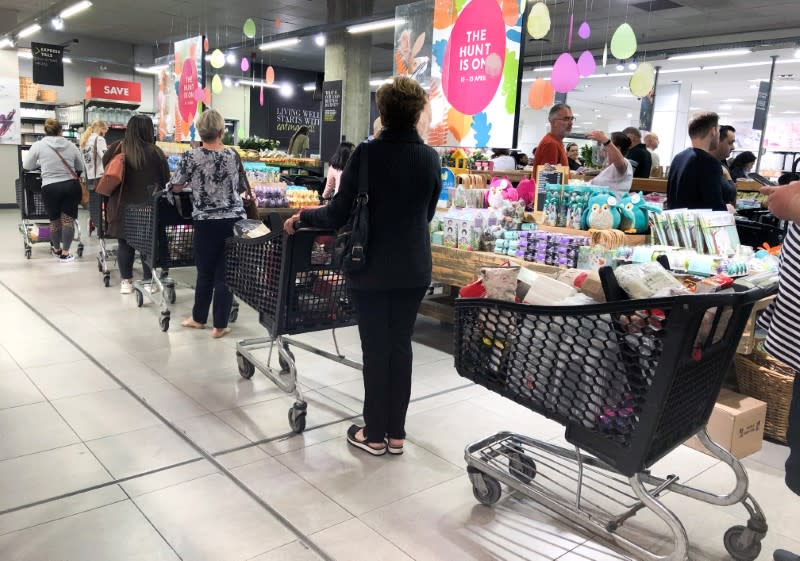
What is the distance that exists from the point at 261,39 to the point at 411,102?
49.0 ft

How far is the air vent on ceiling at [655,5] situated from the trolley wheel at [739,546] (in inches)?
418

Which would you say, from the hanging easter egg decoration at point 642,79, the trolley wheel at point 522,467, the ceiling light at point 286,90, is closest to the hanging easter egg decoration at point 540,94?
the hanging easter egg decoration at point 642,79

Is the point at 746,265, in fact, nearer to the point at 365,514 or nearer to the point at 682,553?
the point at 682,553


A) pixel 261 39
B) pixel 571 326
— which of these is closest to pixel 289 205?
pixel 571 326

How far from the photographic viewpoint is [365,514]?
251 centimetres

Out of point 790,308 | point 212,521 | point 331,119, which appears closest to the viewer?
point 790,308

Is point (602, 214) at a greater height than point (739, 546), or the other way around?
point (602, 214)

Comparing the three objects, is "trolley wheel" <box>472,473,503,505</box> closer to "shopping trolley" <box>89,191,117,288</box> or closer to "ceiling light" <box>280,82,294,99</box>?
"shopping trolley" <box>89,191,117,288</box>

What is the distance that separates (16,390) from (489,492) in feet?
9.00

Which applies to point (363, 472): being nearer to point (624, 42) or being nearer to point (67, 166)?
point (624, 42)

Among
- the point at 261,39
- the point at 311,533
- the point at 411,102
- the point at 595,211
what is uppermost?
the point at 261,39

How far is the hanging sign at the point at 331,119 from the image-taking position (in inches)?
417

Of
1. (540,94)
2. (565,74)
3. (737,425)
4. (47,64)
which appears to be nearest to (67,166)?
(565,74)

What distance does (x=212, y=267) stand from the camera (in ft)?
15.1
